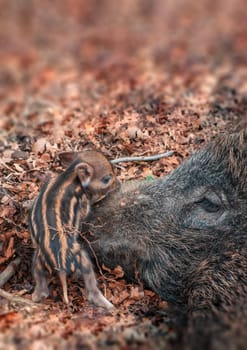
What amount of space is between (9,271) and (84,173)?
1.19 meters

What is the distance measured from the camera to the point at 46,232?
485 centimetres

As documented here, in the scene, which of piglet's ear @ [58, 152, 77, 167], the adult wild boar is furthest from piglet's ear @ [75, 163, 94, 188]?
piglet's ear @ [58, 152, 77, 167]

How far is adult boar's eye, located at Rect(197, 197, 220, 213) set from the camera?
543 centimetres

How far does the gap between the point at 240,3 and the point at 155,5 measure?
213 centimetres

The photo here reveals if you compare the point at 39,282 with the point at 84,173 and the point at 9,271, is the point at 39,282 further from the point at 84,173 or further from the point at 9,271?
the point at 84,173

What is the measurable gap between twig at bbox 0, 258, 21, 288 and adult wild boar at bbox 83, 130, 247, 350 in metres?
0.90

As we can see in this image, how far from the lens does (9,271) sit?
556 cm

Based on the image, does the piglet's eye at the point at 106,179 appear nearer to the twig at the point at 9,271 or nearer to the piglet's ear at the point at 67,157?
the piglet's ear at the point at 67,157

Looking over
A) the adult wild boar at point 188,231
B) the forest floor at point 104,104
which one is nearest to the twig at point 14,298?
the forest floor at point 104,104

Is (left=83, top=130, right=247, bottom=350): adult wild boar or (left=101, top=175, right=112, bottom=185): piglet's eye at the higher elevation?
(left=101, top=175, right=112, bottom=185): piglet's eye

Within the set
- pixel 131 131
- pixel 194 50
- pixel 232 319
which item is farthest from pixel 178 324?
pixel 194 50

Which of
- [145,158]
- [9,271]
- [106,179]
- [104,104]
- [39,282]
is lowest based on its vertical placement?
[39,282]

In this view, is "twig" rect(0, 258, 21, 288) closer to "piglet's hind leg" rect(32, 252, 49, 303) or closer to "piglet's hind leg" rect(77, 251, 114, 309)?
"piglet's hind leg" rect(32, 252, 49, 303)

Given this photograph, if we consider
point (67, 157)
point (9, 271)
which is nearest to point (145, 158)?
point (67, 157)
